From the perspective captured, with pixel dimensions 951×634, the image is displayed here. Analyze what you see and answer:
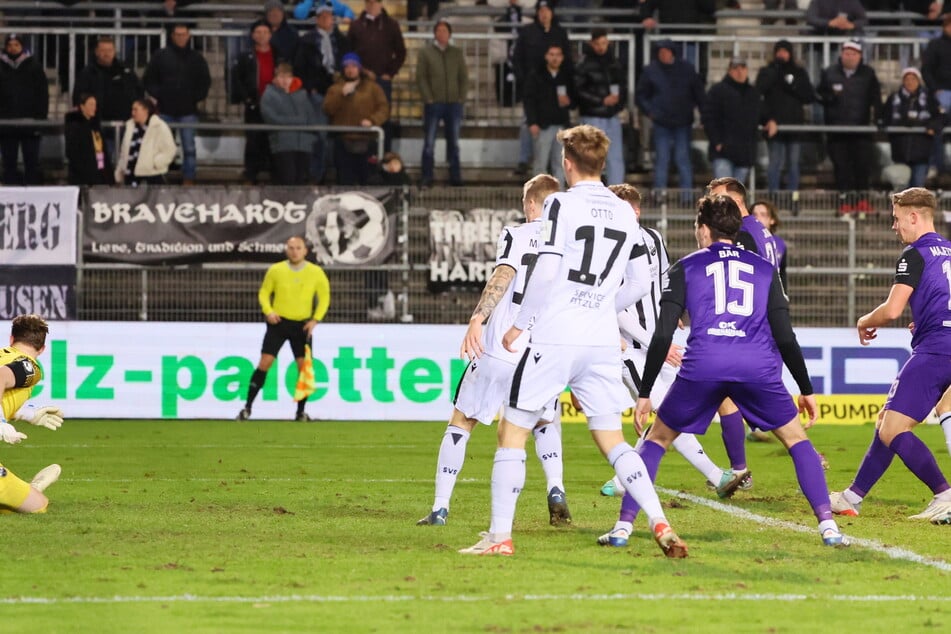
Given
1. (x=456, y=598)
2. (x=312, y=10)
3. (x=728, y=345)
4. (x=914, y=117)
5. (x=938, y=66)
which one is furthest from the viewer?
(x=312, y=10)

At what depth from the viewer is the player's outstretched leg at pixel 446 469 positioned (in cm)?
969

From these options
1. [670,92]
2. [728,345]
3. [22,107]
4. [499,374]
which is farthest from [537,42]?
[728,345]

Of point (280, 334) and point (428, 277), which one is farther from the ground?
point (428, 277)

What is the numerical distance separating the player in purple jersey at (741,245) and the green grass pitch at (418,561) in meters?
0.36

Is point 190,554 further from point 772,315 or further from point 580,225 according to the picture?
point 772,315

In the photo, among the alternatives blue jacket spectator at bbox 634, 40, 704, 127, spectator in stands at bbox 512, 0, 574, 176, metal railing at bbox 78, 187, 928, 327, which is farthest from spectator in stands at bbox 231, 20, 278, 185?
blue jacket spectator at bbox 634, 40, 704, 127

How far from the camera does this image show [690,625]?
646cm

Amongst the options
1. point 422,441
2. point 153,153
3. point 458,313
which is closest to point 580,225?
point 422,441

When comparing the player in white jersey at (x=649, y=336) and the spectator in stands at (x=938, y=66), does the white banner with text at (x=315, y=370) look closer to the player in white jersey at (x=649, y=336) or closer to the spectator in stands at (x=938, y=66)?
the spectator in stands at (x=938, y=66)

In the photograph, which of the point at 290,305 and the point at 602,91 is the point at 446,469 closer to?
the point at 290,305

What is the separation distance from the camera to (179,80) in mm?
21859

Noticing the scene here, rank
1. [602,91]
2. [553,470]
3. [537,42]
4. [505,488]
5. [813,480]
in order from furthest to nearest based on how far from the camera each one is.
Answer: [537,42]
[602,91]
[553,470]
[813,480]
[505,488]

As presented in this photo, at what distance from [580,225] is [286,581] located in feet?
7.72

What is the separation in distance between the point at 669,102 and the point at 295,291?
6.16 meters
